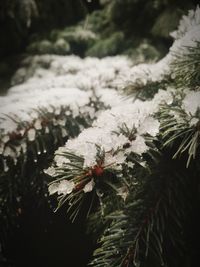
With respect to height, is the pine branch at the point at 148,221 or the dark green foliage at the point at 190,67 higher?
the dark green foliage at the point at 190,67

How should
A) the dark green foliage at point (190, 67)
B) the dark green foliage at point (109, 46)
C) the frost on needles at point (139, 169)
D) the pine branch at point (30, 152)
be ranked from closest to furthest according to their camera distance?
the frost on needles at point (139, 169) → the dark green foliage at point (190, 67) → the pine branch at point (30, 152) → the dark green foliage at point (109, 46)

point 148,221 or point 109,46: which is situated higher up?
point 109,46

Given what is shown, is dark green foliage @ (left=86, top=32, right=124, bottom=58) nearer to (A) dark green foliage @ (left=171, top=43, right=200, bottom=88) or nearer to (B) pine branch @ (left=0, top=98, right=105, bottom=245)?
(B) pine branch @ (left=0, top=98, right=105, bottom=245)

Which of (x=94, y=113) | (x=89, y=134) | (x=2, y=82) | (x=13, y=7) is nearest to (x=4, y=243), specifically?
(x=94, y=113)

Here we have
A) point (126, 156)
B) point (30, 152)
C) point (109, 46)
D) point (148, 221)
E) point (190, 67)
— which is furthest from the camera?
point (109, 46)

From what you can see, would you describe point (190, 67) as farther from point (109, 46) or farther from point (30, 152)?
point (109, 46)

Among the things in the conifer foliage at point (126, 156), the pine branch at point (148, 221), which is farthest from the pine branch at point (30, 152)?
the pine branch at point (148, 221)

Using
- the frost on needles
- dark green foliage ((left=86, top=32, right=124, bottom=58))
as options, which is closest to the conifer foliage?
the frost on needles

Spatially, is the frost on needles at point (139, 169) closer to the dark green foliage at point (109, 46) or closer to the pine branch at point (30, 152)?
the pine branch at point (30, 152)

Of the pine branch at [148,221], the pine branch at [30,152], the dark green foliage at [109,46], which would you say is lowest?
the pine branch at [148,221]

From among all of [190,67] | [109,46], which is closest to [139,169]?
[190,67]

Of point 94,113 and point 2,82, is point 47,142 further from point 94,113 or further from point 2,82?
point 2,82
